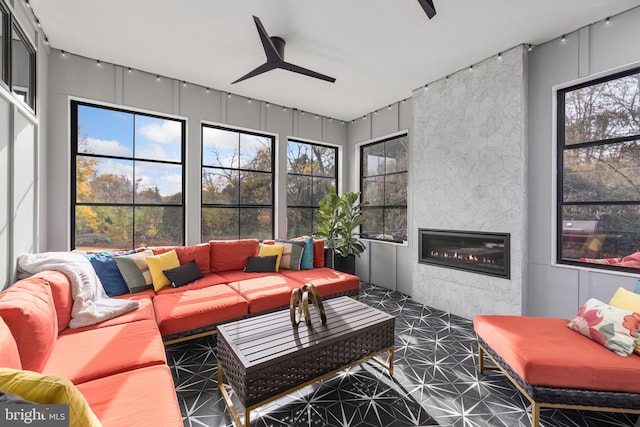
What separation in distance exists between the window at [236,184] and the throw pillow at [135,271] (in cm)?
118

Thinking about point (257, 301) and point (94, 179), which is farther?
point (94, 179)

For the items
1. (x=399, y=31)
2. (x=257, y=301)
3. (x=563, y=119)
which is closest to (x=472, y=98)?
(x=563, y=119)

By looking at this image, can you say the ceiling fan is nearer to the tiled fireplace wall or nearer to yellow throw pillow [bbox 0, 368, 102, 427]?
the tiled fireplace wall

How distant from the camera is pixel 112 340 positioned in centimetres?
184

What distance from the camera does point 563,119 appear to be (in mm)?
2869

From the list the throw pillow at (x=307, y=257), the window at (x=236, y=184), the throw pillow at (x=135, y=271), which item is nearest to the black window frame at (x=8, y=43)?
the throw pillow at (x=135, y=271)

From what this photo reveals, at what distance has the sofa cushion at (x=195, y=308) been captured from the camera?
234 cm

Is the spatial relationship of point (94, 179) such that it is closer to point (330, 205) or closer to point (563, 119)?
point (330, 205)

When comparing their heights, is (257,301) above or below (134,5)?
below

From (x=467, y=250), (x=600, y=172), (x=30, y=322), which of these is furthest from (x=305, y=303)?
(x=600, y=172)

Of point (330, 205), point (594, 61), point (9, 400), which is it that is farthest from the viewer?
point (330, 205)

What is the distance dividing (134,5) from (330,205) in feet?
11.0

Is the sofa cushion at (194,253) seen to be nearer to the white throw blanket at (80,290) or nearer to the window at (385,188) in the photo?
the white throw blanket at (80,290)

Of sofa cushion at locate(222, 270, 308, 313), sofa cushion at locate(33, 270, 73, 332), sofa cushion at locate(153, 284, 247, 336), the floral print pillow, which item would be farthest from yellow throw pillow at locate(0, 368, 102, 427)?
the floral print pillow
